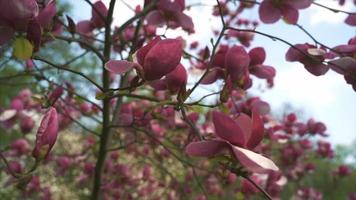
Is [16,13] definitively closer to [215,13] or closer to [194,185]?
[215,13]

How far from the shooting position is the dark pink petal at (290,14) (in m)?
1.11

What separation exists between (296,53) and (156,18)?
0.40 meters

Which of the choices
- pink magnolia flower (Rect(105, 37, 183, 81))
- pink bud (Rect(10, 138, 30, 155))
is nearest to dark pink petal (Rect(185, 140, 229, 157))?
pink magnolia flower (Rect(105, 37, 183, 81))

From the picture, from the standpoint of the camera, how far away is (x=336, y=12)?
3.43ft

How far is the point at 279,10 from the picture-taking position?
1.11 meters

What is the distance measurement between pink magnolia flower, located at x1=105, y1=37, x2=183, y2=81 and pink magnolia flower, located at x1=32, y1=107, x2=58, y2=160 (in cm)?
12

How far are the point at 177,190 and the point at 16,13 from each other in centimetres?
232

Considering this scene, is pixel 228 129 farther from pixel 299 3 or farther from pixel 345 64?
pixel 299 3

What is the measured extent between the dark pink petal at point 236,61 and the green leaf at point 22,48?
15.8 inches

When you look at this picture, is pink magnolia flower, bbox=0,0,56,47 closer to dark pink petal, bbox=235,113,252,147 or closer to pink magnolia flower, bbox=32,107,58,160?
pink magnolia flower, bbox=32,107,58,160

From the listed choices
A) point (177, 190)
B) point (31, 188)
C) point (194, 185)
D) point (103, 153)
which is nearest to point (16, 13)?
point (103, 153)

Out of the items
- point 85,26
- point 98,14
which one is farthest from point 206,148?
point 85,26

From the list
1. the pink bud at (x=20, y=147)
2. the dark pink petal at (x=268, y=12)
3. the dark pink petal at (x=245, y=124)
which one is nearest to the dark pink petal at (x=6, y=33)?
the dark pink petal at (x=245, y=124)

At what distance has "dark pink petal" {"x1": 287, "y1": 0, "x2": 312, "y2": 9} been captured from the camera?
3.52 feet
